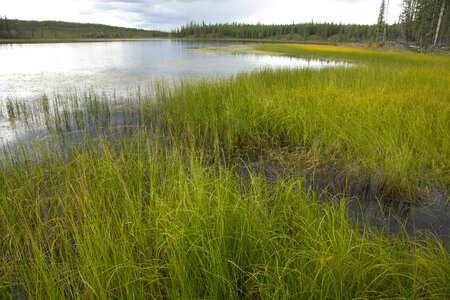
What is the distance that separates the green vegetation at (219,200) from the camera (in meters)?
1.64

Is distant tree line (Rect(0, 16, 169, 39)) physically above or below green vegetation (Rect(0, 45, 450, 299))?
above

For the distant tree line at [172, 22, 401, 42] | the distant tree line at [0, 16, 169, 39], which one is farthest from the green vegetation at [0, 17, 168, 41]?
the distant tree line at [172, 22, 401, 42]

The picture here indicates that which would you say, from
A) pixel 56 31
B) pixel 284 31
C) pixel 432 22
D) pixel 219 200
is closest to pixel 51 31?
pixel 56 31

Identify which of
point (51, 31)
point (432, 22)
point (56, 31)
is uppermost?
point (56, 31)

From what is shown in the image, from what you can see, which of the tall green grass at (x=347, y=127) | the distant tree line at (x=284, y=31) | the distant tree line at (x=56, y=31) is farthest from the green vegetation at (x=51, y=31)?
the tall green grass at (x=347, y=127)

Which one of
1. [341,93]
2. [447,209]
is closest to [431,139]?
[447,209]

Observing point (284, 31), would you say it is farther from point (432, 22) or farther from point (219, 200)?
point (219, 200)

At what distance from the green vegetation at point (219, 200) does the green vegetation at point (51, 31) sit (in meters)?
74.4

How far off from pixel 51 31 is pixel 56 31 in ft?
7.35

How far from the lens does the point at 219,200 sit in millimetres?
1959

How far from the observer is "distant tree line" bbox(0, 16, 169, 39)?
62.1 metres

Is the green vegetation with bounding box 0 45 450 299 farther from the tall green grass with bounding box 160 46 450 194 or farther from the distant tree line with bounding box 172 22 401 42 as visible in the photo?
the distant tree line with bounding box 172 22 401 42

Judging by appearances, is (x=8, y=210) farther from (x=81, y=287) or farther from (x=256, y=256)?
(x=256, y=256)

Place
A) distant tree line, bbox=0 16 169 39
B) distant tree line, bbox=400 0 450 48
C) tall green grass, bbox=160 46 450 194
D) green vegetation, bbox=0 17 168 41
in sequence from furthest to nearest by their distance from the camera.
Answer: distant tree line, bbox=0 16 169 39
green vegetation, bbox=0 17 168 41
distant tree line, bbox=400 0 450 48
tall green grass, bbox=160 46 450 194
